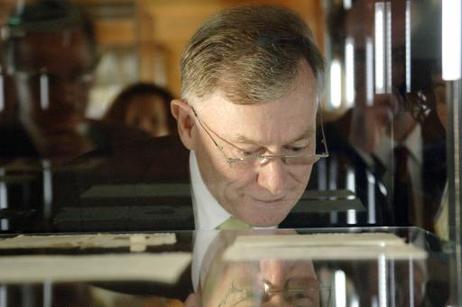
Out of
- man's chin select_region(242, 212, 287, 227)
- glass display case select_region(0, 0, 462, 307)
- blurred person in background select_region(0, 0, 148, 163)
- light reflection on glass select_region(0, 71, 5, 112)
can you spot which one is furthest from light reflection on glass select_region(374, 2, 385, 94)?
light reflection on glass select_region(0, 71, 5, 112)

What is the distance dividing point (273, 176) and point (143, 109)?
183 millimetres

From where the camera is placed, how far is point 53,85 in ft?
2.98

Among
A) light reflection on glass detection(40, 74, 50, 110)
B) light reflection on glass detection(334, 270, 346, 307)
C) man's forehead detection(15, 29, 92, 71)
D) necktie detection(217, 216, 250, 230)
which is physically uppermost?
man's forehead detection(15, 29, 92, 71)

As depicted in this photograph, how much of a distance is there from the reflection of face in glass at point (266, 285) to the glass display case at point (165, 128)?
118 millimetres

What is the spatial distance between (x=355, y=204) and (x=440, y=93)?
0.58ft

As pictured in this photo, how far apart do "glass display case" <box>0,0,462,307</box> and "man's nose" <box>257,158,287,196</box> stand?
0.04 metres

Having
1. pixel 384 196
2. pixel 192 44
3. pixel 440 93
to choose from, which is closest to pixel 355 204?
pixel 384 196

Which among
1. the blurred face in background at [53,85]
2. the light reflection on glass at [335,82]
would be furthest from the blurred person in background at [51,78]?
the light reflection on glass at [335,82]

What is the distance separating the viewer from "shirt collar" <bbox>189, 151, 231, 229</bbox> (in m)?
0.92

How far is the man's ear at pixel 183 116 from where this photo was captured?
2.95 ft

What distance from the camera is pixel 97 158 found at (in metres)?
0.92

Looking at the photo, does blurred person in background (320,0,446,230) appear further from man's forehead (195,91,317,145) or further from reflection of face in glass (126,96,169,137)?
reflection of face in glass (126,96,169,137)

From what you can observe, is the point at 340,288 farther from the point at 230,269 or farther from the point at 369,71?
the point at 369,71

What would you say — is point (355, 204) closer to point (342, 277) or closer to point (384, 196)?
point (384, 196)
